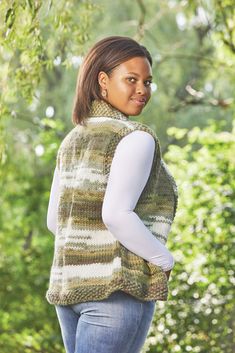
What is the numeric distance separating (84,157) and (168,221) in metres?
0.27

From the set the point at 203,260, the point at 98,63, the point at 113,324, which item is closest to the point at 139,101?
the point at 98,63

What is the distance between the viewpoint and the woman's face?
96.9 inches

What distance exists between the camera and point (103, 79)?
8.15ft

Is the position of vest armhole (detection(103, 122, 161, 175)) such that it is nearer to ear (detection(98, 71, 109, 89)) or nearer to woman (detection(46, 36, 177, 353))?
woman (detection(46, 36, 177, 353))

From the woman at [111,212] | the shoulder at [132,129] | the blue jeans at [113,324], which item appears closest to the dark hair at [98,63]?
the woman at [111,212]

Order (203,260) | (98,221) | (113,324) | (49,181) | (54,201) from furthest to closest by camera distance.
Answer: (49,181)
(203,260)
(54,201)
(98,221)
(113,324)

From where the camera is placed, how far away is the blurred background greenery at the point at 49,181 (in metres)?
5.13

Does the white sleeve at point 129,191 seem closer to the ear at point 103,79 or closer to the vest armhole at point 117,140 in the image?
the vest armhole at point 117,140

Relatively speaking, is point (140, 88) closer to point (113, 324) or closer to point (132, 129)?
point (132, 129)

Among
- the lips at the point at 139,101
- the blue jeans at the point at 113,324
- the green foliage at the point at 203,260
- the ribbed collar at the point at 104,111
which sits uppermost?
the lips at the point at 139,101

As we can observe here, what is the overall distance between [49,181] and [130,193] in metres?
→ 8.73

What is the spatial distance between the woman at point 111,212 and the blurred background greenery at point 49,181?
65.9 inches

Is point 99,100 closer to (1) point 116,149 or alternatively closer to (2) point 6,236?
(1) point 116,149

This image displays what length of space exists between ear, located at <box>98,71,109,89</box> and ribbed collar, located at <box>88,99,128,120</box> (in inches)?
1.7
